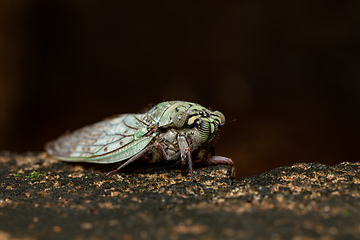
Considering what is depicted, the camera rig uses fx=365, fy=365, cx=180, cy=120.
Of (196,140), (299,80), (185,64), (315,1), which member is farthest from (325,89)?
(196,140)

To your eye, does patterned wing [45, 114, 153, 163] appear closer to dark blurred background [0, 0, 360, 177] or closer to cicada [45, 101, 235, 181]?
cicada [45, 101, 235, 181]

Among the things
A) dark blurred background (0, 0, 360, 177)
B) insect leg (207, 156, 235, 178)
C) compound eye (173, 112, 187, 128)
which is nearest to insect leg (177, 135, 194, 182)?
compound eye (173, 112, 187, 128)

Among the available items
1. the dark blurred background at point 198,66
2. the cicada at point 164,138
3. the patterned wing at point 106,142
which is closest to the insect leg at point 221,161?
the cicada at point 164,138

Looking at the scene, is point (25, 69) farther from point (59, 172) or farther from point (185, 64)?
point (59, 172)

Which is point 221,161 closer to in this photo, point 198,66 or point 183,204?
point 183,204

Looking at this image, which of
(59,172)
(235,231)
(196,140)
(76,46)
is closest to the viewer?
(235,231)

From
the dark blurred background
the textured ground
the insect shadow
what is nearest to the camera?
the textured ground

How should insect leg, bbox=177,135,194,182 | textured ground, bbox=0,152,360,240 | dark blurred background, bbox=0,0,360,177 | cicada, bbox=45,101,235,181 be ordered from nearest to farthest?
1. textured ground, bbox=0,152,360,240
2. insect leg, bbox=177,135,194,182
3. cicada, bbox=45,101,235,181
4. dark blurred background, bbox=0,0,360,177
